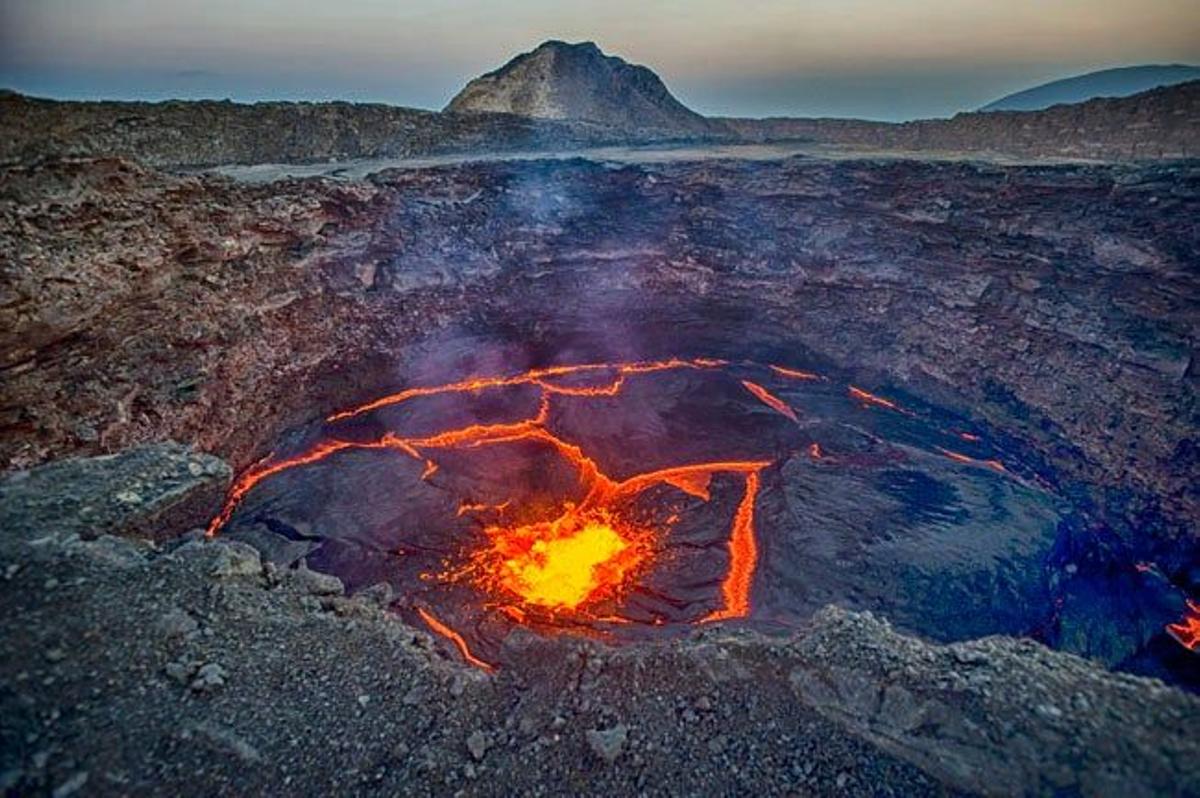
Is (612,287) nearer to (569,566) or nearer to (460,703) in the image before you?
(569,566)

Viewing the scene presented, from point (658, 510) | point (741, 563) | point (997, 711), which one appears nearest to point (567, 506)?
point (658, 510)

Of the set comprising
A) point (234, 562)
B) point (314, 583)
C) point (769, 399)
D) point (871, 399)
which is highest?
point (234, 562)

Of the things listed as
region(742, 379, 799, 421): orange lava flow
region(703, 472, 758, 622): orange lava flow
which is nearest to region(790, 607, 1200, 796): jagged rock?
region(703, 472, 758, 622): orange lava flow

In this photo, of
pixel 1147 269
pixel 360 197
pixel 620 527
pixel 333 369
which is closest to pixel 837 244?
pixel 1147 269

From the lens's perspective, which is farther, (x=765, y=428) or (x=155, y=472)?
(x=765, y=428)

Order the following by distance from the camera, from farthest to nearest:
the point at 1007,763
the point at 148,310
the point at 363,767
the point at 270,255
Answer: the point at 270,255
the point at 148,310
the point at 363,767
the point at 1007,763

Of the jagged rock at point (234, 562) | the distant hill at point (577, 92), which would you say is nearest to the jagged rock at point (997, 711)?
the jagged rock at point (234, 562)

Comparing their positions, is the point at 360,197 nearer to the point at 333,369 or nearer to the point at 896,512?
the point at 333,369
